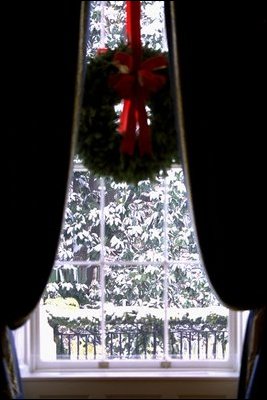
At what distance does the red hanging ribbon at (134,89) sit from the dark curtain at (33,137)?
0.17 metres

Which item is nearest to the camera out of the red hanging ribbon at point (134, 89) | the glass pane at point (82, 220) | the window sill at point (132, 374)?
the red hanging ribbon at point (134, 89)

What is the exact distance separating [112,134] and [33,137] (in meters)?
0.30

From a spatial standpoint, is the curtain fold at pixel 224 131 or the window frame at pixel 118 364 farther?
the window frame at pixel 118 364

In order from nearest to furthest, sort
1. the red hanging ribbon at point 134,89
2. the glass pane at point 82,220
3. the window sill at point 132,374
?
the red hanging ribbon at point 134,89, the window sill at point 132,374, the glass pane at point 82,220

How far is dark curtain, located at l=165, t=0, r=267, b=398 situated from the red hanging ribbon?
10 cm

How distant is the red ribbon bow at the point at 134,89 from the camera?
1989mm

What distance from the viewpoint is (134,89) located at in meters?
2.01

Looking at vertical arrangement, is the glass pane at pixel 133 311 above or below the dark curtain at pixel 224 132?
below

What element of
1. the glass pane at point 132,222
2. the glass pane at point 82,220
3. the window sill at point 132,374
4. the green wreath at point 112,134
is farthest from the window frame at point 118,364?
the green wreath at point 112,134

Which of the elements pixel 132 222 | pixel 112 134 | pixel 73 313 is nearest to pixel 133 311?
pixel 73 313

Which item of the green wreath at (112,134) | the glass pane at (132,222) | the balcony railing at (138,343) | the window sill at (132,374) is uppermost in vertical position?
the green wreath at (112,134)

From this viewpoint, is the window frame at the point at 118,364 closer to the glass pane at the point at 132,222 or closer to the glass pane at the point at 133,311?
the glass pane at the point at 133,311

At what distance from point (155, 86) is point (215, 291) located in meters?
0.78

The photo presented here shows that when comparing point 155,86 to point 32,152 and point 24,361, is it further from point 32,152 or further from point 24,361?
point 24,361
